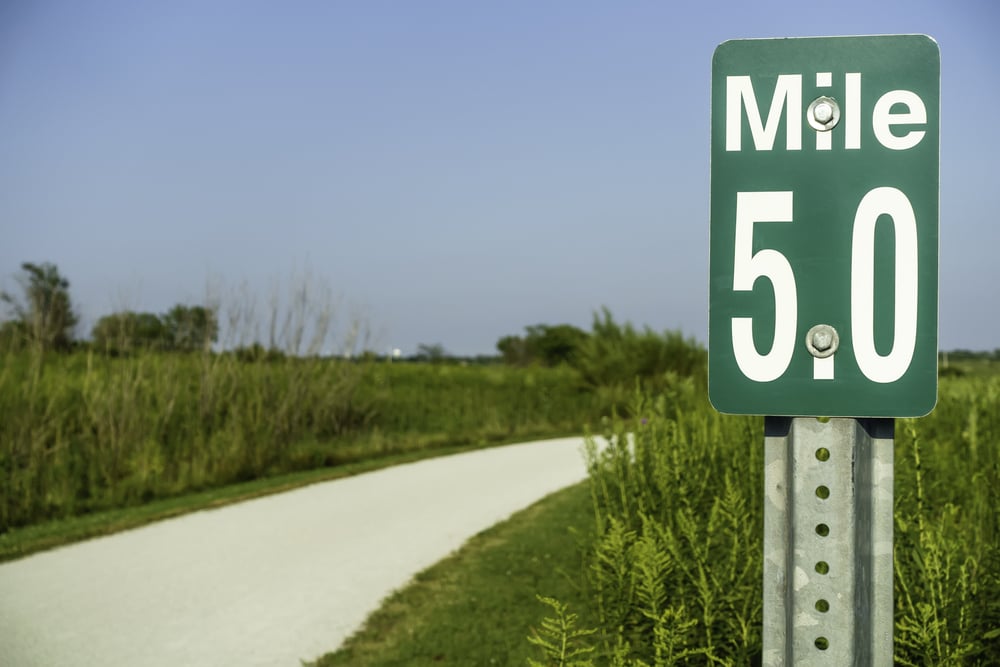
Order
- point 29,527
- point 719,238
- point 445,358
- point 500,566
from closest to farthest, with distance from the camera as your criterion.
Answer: point 719,238 < point 500,566 < point 29,527 < point 445,358

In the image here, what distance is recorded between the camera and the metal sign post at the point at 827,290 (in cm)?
158

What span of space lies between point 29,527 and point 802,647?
9332 millimetres

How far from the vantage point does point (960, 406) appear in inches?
403

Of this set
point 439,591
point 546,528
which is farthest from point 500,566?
point 546,528

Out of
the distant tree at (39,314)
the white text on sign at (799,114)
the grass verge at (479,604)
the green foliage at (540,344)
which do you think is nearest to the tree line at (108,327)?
the distant tree at (39,314)

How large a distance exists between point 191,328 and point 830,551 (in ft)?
40.7

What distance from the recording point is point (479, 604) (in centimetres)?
599

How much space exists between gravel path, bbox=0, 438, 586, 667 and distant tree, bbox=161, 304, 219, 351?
331cm

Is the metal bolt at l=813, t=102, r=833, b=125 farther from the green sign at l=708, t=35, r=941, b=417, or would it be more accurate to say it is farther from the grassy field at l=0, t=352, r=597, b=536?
the grassy field at l=0, t=352, r=597, b=536

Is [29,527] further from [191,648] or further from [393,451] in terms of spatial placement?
[393,451]

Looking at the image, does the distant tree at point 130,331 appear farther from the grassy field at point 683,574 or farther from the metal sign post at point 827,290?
the metal sign post at point 827,290

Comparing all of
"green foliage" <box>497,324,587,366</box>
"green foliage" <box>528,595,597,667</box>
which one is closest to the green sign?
"green foliage" <box>528,595,597,667</box>

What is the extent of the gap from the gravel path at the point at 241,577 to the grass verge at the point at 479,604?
0.70ft

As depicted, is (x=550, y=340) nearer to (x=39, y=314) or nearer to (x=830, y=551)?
(x=39, y=314)
